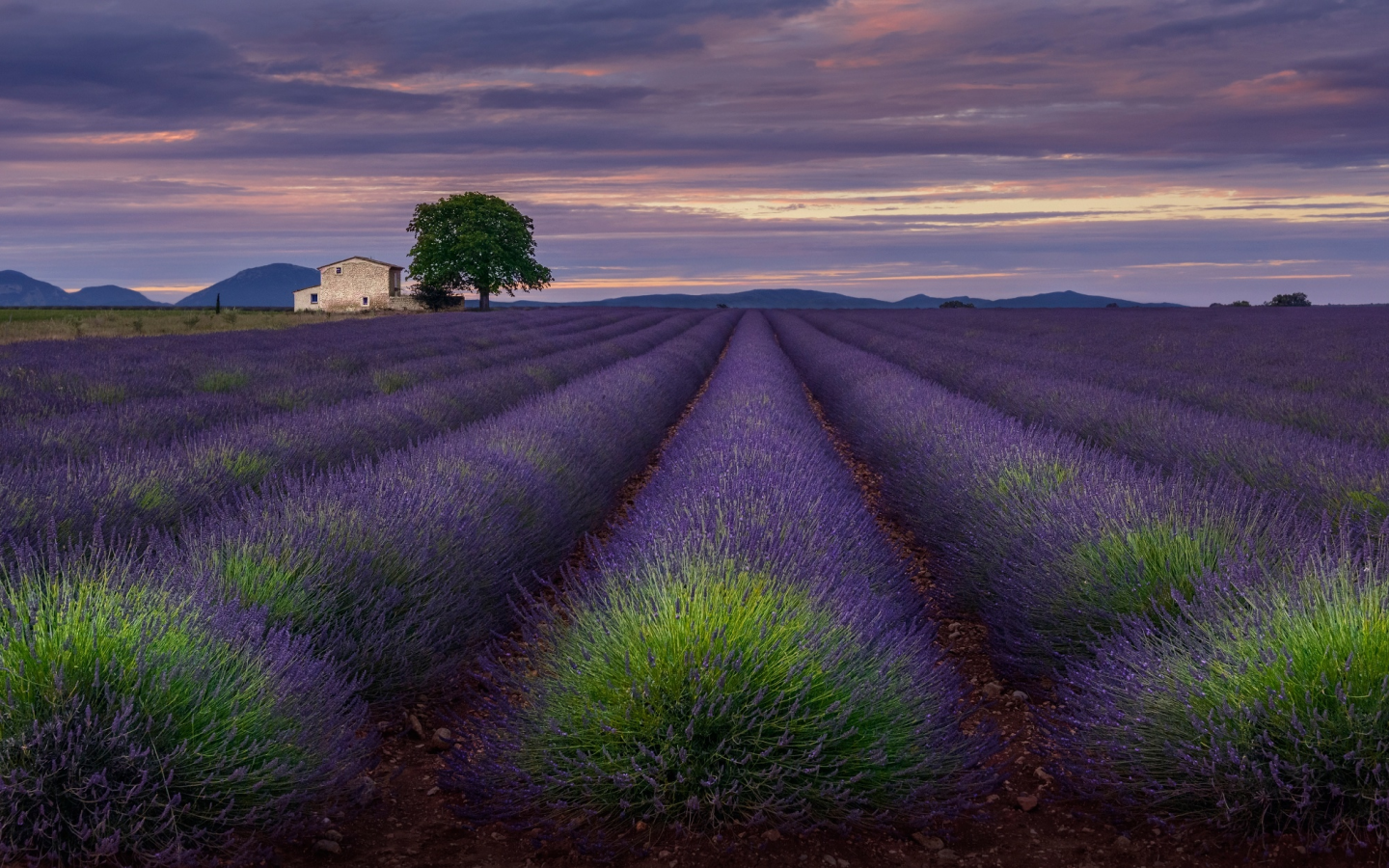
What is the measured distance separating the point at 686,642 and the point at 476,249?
48424 millimetres

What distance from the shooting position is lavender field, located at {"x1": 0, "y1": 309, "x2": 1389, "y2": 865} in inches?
89.4

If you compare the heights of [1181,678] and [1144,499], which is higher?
[1144,499]

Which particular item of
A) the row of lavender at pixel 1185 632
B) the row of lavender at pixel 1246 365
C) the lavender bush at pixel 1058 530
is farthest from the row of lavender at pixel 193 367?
the row of lavender at pixel 1246 365

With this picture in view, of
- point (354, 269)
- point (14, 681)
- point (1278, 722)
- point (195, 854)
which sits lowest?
point (195, 854)

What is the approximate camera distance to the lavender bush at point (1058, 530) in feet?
11.5

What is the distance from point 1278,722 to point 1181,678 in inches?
10.7

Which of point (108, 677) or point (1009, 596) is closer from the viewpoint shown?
point (108, 677)

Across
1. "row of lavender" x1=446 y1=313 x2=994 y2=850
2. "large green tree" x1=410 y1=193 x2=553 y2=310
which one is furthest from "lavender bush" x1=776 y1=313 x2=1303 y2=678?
"large green tree" x1=410 y1=193 x2=553 y2=310

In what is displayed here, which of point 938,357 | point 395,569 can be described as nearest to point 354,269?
point 938,357

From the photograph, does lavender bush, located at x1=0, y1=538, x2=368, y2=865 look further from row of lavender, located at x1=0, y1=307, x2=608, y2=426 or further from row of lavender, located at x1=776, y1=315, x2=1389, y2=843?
row of lavender, located at x1=0, y1=307, x2=608, y2=426

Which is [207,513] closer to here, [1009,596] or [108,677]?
[108,677]

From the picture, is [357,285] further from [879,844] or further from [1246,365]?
[879,844]

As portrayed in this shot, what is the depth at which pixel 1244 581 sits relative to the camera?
299 centimetres

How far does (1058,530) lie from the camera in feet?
13.0
